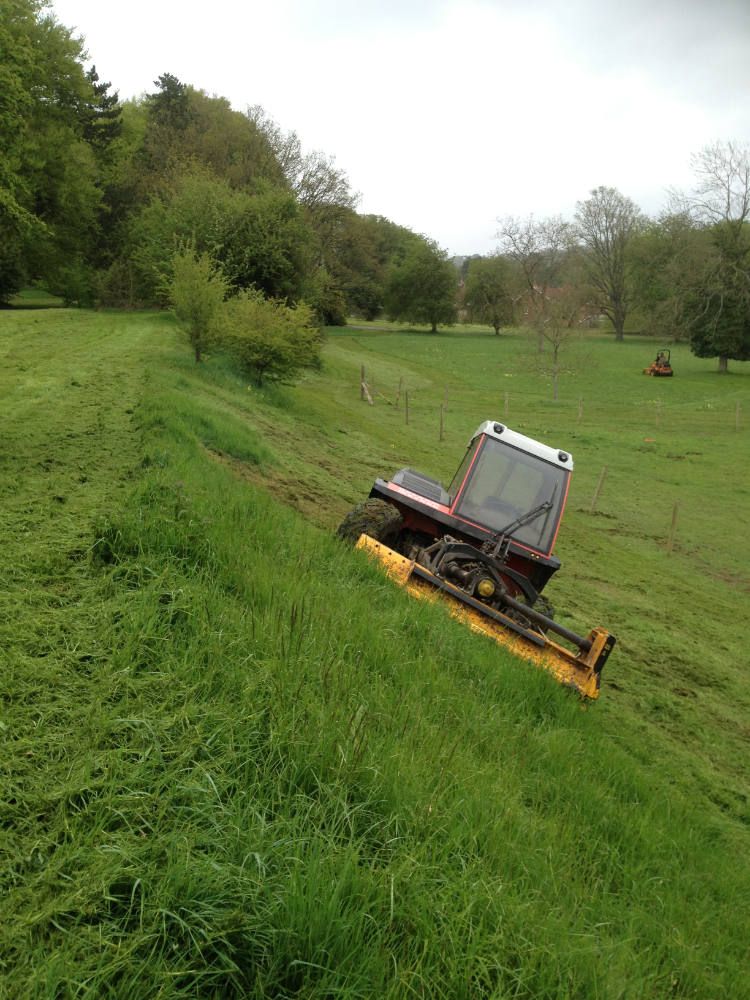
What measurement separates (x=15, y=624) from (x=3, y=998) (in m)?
2.10

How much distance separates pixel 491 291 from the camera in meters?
75.1

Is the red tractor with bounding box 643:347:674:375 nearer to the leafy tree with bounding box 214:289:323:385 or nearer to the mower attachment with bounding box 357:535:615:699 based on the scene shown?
the leafy tree with bounding box 214:289:323:385

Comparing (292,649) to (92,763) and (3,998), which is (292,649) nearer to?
(92,763)

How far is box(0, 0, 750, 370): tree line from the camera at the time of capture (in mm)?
30031

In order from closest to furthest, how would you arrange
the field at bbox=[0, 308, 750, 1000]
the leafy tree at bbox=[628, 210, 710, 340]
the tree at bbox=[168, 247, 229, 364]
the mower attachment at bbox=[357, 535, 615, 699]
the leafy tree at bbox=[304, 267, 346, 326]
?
the field at bbox=[0, 308, 750, 1000], the mower attachment at bbox=[357, 535, 615, 699], the tree at bbox=[168, 247, 229, 364], the leafy tree at bbox=[304, 267, 346, 326], the leafy tree at bbox=[628, 210, 710, 340]

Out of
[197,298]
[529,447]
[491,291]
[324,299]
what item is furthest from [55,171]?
[491,291]

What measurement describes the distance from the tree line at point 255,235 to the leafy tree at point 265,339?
156 centimetres

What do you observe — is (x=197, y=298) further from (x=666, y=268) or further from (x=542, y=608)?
(x=666, y=268)

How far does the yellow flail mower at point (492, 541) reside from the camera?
631 centimetres

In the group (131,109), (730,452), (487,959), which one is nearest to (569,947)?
(487,959)

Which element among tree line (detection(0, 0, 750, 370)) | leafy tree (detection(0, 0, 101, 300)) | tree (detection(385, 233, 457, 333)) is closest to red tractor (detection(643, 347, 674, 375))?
tree line (detection(0, 0, 750, 370))

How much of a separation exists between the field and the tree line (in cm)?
687

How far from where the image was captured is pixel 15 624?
371 centimetres

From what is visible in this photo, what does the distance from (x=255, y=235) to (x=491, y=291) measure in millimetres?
49824
